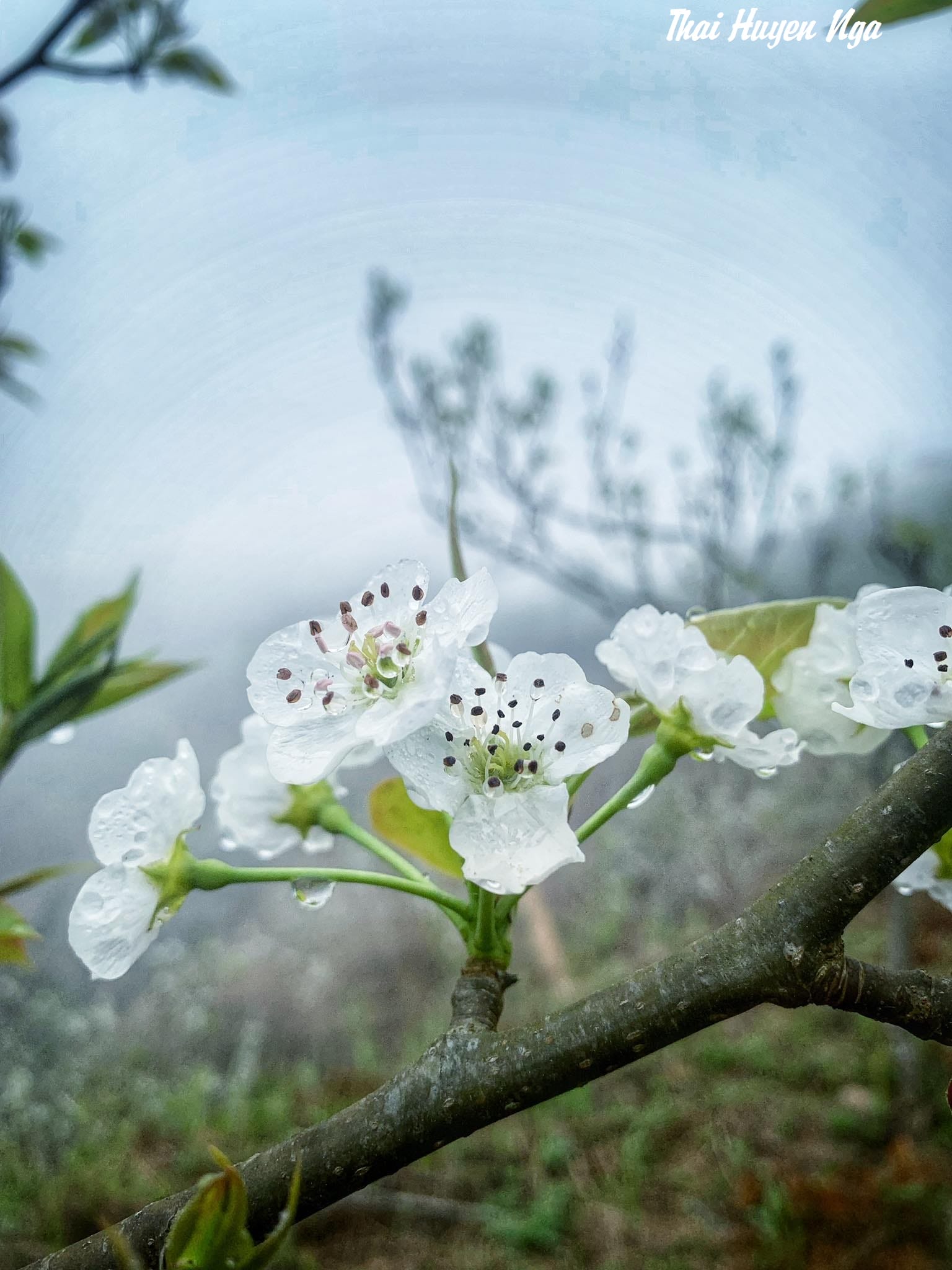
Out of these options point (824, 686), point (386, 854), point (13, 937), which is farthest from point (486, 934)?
point (13, 937)

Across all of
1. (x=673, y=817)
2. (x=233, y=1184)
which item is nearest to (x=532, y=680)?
(x=233, y=1184)

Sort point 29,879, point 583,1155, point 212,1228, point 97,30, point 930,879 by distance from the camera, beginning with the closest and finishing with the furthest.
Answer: point 212,1228
point 930,879
point 29,879
point 97,30
point 583,1155

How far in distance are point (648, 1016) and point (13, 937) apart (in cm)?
33

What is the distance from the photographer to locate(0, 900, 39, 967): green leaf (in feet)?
1.43

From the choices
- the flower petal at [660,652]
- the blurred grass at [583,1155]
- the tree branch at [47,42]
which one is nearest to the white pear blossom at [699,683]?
the flower petal at [660,652]

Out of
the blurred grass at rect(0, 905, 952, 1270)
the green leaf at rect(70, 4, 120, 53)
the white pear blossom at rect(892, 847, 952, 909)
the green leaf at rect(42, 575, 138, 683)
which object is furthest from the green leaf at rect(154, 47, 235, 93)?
the blurred grass at rect(0, 905, 952, 1270)

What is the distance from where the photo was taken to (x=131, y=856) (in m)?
0.32

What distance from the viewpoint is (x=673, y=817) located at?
249 cm

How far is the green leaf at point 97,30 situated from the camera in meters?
0.82

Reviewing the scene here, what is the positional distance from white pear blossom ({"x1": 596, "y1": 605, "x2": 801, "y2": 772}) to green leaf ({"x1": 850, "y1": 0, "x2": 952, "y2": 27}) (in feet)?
0.82

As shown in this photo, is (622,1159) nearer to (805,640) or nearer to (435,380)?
(805,640)

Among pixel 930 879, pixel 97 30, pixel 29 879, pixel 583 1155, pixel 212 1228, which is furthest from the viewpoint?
pixel 583 1155

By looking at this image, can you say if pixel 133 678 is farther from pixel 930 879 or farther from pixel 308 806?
pixel 930 879

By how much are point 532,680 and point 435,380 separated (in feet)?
5.85
